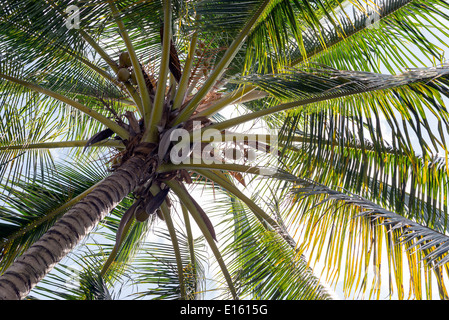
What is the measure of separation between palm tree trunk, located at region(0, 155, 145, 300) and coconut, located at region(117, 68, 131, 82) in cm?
86

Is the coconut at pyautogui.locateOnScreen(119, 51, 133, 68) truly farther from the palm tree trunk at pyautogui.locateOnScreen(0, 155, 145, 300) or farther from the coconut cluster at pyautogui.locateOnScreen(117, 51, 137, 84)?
the palm tree trunk at pyautogui.locateOnScreen(0, 155, 145, 300)

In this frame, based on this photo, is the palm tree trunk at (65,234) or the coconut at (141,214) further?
the coconut at (141,214)

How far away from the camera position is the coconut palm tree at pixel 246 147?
284cm

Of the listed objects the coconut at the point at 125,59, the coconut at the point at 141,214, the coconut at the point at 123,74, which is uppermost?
the coconut at the point at 125,59

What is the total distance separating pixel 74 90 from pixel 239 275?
9.09ft

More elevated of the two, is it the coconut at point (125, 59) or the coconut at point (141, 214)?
the coconut at point (125, 59)

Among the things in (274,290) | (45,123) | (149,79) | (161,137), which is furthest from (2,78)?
(274,290)

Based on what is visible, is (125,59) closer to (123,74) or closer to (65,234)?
(123,74)

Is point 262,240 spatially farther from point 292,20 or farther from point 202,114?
point 292,20

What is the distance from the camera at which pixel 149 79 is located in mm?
4086

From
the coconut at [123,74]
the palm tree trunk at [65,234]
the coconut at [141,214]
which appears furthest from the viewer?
the coconut at [123,74]

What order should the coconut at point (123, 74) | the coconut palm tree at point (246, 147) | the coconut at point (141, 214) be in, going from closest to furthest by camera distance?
the coconut palm tree at point (246, 147) < the coconut at point (141, 214) < the coconut at point (123, 74)

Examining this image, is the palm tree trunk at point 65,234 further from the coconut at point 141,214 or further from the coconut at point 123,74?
the coconut at point 123,74

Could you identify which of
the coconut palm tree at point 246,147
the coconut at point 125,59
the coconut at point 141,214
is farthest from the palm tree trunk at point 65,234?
the coconut at point 125,59
